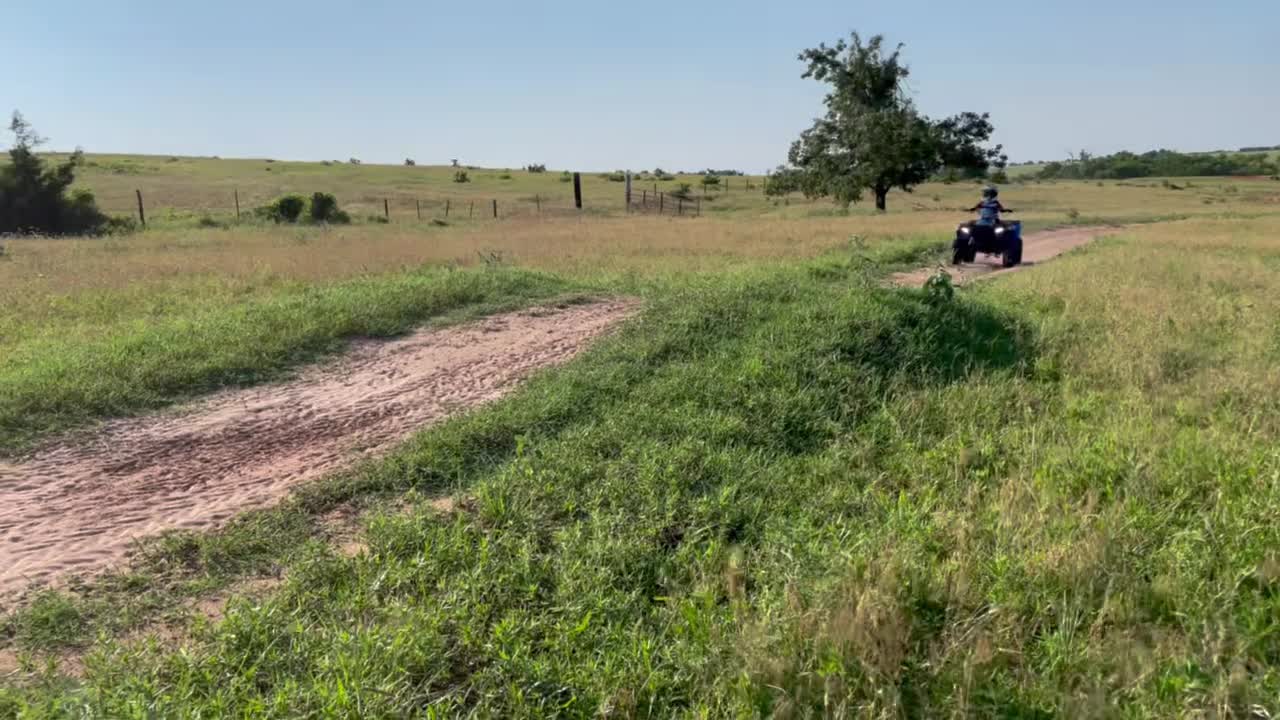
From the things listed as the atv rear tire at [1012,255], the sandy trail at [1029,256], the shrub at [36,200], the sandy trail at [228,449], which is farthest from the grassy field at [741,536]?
the shrub at [36,200]

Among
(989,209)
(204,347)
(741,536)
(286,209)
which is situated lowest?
(741,536)

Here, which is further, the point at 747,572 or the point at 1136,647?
the point at 747,572

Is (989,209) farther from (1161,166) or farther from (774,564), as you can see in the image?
(1161,166)

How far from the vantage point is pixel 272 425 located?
589 cm

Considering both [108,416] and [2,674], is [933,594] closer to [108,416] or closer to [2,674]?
[2,674]

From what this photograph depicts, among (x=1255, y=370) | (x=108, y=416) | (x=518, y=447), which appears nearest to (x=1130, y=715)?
(x=518, y=447)

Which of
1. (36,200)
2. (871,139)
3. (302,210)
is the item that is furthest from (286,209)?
(871,139)

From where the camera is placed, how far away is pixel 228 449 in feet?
17.7

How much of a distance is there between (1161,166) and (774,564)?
122 meters

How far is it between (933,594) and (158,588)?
3434 mm

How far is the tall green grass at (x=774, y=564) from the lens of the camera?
2.81m

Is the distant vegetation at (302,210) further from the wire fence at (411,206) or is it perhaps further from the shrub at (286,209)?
the wire fence at (411,206)

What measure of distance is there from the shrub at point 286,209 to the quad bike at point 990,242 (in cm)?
2696

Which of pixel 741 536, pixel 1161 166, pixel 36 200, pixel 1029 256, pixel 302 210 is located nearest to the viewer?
pixel 741 536
